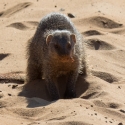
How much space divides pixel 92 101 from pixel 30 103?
22.8 inches

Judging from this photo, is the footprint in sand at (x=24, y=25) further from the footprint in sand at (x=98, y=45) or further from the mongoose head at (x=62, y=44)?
the mongoose head at (x=62, y=44)

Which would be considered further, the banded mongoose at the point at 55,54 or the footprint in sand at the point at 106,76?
the footprint in sand at the point at 106,76

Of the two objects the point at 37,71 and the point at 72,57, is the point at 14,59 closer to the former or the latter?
the point at 37,71

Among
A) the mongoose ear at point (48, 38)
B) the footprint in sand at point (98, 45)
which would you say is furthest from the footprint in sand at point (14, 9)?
the mongoose ear at point (48, 38)

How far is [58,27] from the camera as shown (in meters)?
6.44

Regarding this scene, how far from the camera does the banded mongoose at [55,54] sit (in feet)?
19.2

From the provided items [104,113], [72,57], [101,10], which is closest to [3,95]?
[72,57]

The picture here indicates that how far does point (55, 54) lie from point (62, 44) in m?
0.18

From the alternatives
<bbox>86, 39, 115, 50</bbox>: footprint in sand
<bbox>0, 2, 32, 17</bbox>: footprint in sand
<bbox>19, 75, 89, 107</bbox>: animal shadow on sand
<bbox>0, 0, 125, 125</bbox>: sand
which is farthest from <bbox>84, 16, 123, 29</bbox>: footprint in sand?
Result: <bbox>19, 75, 89, 107</bbox>: animal shadow on sand

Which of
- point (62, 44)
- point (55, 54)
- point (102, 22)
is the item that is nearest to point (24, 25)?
point (102, 22)

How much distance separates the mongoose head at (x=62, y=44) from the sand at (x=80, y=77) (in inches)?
17.1

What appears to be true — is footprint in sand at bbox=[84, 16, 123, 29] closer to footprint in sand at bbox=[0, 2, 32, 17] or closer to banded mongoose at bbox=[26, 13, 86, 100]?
footprint in sand at bbox=[0, 2, 32, 17]

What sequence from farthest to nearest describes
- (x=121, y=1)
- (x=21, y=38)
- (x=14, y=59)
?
(x=121, y=1) < (x=21, y=38) < (x=14, y=59)

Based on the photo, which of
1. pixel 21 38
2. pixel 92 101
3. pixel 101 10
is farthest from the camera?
pixel 101 10
